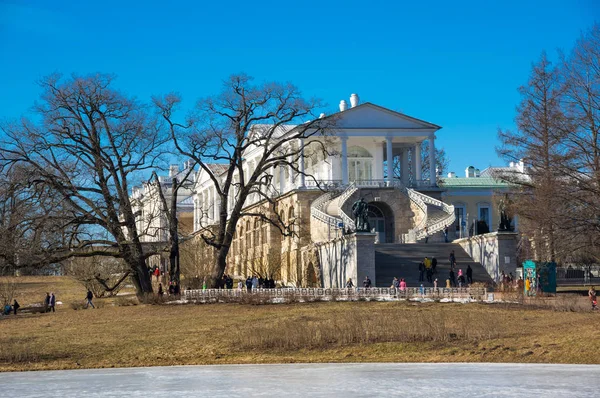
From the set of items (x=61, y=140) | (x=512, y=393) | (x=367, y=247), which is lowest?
(x=512, y=393)

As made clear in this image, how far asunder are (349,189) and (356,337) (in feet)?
139

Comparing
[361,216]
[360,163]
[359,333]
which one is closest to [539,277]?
[361,216]

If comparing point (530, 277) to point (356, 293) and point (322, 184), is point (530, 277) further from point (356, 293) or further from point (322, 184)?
point (322, 184)

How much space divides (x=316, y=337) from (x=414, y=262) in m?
26.7

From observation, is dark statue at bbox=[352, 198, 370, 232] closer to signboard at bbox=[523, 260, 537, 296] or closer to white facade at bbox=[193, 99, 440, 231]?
signboard at bbox=[523, 260, 537, 296]

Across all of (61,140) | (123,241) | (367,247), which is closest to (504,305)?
(367,247)

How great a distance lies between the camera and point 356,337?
29.1 metres

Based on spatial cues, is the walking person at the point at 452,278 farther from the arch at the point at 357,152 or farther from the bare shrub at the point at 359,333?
the arch at the point at 357,152

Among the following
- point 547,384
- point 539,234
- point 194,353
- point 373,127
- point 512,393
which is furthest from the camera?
point 373,127

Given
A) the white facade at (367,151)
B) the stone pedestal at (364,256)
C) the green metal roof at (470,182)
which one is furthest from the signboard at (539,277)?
the green metal roof at (470,182)

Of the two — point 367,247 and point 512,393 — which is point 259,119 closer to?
point 367,247

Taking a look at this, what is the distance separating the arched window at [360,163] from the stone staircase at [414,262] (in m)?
22.6

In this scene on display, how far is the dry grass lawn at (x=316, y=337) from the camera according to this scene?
26422 millimetres

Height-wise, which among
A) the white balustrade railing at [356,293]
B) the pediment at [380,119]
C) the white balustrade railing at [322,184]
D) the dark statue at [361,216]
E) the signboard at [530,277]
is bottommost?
the white balustrade railing at [356,293]
